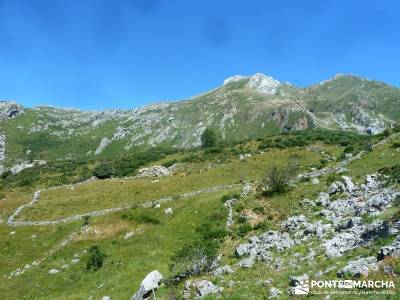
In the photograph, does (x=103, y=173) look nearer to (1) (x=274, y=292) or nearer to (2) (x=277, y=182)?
(2) (x=277, y=182)

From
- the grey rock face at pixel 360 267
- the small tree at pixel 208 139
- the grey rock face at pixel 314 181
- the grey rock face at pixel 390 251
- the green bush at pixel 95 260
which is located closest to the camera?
the grey rock face at pixel 360 267

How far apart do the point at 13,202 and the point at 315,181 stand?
5285cm

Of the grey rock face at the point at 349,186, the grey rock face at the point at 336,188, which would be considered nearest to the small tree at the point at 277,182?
the grey rock face at the point at 336,188

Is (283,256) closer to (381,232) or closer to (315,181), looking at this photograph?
(381,232)

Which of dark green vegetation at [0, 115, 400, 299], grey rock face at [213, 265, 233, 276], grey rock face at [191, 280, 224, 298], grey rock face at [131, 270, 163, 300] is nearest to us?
grey rock face at [191, 280, 224, 298]

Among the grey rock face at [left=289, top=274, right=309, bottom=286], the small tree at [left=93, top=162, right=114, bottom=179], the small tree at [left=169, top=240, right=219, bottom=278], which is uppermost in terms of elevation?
the small tree at [left=93, top=162, right=114, bottom=179]

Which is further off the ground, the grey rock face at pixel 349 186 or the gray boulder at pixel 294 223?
the grey rock face at pixel 349 186

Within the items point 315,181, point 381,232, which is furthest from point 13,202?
point 381,232

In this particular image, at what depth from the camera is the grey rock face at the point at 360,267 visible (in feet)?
72.4

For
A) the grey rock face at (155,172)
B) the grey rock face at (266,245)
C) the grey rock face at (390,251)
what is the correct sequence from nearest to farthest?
the grey rock face at (390,251) < the grey rock face at (266,245) < the grey rock face at (155,172)

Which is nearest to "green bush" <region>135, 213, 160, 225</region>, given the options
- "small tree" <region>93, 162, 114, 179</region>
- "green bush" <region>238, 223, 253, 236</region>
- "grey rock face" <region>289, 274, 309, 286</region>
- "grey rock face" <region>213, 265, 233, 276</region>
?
"green bush" <region>238, 223, 253, 236</region>

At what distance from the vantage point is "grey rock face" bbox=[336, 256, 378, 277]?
22062 millimetres

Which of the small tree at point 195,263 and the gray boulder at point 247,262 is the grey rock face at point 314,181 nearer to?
the gray boulder at point 247,262

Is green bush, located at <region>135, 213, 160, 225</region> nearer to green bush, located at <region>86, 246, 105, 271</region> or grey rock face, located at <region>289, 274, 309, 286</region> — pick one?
green bush, located at <region>86, 246, 105, 271</region>
